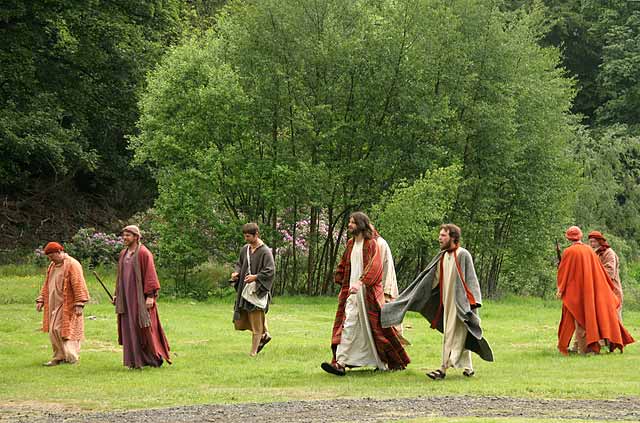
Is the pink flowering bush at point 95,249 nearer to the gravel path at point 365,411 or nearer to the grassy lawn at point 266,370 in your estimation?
the grassy lawn at point 266,370

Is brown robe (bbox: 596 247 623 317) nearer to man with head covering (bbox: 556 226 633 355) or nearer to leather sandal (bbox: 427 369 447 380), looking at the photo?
man with head covering (bbox: 556 226 633 355)

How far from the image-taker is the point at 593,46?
64438mm

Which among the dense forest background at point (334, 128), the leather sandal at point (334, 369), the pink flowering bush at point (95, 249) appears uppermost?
the dense forest background at point (334, 128)

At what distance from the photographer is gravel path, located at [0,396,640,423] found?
11213mm

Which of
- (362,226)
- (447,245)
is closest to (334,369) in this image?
(362,226)

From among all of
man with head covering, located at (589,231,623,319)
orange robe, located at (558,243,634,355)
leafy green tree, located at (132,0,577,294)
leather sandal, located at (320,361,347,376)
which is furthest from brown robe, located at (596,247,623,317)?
leafy green tree, located at (132,0,577,294)

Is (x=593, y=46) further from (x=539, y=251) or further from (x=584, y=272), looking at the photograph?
(x=584, y=272)

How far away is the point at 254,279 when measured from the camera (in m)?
17.1

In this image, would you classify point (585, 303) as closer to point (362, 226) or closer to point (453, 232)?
point (453, 232)

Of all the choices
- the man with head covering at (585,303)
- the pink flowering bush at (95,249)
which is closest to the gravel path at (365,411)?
the man with head covering at (585,303)

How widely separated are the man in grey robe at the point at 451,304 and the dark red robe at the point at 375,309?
214mm

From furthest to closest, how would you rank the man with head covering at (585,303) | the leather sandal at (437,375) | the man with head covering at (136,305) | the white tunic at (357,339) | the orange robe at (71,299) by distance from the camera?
the man with head covering at (585,303), the orange robe at (71,299), the man with head covering at (136,305), the white tunic at (357,339), the leather sandal at (437,375)

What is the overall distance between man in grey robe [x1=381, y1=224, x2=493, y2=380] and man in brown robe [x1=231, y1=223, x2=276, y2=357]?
2.93m

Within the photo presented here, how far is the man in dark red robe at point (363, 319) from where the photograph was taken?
1493cm
